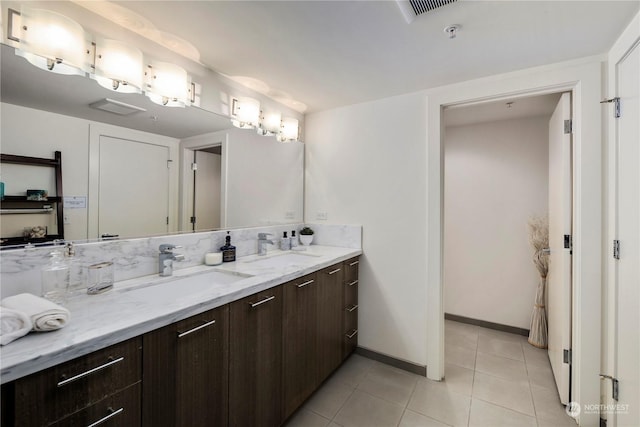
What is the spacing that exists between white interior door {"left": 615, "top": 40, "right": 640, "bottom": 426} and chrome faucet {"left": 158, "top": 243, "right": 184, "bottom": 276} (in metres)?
2.32

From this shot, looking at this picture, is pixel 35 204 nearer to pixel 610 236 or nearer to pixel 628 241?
pixel 628 241

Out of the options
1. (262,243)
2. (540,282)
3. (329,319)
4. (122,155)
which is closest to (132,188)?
(122,155)

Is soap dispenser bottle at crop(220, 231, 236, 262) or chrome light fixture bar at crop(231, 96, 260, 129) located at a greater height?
chrome light fixture bar at crop(231, 96, 260, 129)

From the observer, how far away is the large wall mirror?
3.69 ft

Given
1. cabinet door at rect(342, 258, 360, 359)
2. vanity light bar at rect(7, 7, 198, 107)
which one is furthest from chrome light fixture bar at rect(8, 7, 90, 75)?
cabinet door at rect(342, 258, 360, 359)

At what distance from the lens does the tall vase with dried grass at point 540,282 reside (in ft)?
8.22

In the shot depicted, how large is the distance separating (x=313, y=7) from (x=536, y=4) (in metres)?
1.01

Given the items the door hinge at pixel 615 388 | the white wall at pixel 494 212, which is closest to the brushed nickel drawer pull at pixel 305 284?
the door hinge at pixel 615 388

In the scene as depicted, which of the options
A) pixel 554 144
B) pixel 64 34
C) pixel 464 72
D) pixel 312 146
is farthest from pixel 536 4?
pixel 64 34

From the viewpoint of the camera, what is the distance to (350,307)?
2.29 m

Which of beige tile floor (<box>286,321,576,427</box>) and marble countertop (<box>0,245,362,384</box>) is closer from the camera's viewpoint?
marble countertop (<box>0,245,362,384</box>)

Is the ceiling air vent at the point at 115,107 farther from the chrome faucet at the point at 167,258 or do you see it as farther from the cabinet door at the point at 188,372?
the cabinet door at the point at 188,372

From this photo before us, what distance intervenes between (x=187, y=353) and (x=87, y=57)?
1.40m

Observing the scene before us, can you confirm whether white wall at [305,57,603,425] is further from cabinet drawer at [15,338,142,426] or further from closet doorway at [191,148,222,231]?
cabinet drawer at [15,338,142,426]
